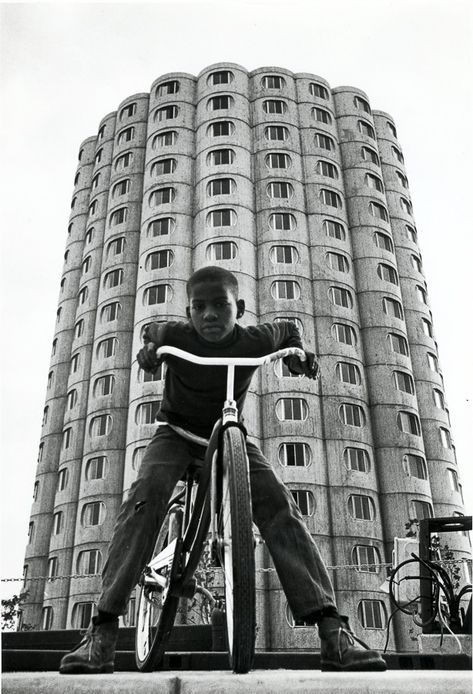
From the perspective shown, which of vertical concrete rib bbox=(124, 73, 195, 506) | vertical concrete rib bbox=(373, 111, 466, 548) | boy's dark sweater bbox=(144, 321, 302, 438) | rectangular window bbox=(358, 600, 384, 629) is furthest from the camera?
vertical concrete rib bbox=(373, 111, 466, 548)

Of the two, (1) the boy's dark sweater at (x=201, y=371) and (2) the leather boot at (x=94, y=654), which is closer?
(2) the leather boot at (x=94, y=654)

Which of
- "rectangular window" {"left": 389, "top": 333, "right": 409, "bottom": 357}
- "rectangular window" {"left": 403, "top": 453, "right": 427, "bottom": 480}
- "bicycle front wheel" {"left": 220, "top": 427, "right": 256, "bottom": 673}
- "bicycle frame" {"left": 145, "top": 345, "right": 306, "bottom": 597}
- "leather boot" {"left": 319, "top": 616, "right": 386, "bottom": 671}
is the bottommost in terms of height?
"leather boot" {"left": 319, "top": 616, "right": 386, "bottom": 671}

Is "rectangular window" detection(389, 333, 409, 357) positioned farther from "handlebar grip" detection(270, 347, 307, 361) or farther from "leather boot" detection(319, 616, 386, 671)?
"leather boot" detection(319, 616, 386, 671)

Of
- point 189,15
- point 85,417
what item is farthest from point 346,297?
point 189,15

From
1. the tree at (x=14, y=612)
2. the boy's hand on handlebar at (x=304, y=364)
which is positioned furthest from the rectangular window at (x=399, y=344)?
the boy's hand on handlebar at (x=304, y=364)

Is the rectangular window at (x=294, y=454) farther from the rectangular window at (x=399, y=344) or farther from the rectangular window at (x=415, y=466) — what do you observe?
the rectangular window at (x=399, y=344)

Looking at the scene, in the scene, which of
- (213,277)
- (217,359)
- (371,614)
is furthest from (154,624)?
(371,614)

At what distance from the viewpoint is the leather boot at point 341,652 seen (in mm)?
2740

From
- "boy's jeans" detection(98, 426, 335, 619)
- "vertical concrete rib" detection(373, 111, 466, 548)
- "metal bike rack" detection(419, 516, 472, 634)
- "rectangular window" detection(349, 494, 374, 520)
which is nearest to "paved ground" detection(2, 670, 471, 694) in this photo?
"boy's jeans" detection(98, 426, 335, 619)

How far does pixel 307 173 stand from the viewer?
43.7 meters

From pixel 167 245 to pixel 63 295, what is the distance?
1128 cm

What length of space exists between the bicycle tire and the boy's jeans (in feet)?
0.88

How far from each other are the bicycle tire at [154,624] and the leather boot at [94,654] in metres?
0.41

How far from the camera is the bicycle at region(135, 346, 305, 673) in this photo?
2.56 meters
